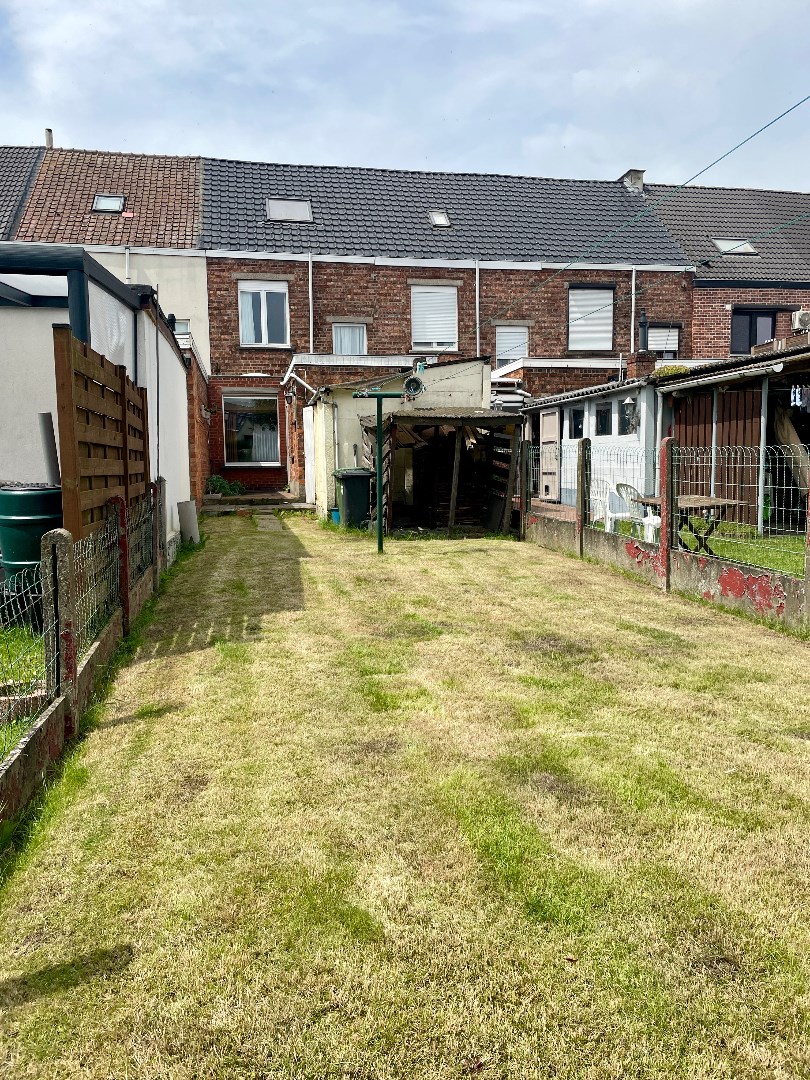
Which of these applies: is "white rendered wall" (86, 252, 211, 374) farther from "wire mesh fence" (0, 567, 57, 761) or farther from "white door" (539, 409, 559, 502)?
"wire mesh fence" (0, 567, 57, 761)

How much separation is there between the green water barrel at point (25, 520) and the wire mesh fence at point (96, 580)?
47cm

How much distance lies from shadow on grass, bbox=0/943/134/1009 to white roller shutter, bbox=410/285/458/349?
76.8ft

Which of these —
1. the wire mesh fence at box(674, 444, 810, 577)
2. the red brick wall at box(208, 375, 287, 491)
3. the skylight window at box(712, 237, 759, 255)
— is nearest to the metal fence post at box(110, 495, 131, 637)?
the wire mesh fence at box(674, 444, 810, 577)

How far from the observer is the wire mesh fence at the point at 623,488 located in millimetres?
11281

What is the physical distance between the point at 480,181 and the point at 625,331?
7995 mm

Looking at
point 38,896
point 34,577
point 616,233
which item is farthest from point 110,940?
point 616,233

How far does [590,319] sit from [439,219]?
605 cm

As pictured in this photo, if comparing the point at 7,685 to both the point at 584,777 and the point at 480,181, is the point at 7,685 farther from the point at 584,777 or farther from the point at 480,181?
the point at 480,181

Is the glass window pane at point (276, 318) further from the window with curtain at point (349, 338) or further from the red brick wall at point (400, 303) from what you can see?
the window with curtain at point (349, 338)

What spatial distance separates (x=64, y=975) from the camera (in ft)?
7.97

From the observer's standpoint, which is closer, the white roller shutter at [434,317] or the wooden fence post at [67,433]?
the wooden fence post at [67,433]

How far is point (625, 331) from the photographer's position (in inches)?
1014

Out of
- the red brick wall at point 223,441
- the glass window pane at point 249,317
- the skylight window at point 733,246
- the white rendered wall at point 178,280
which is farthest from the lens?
the skylight window at point 733,246

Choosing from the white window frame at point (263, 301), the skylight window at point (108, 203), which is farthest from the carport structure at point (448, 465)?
the skylight window at point (108, 203)
